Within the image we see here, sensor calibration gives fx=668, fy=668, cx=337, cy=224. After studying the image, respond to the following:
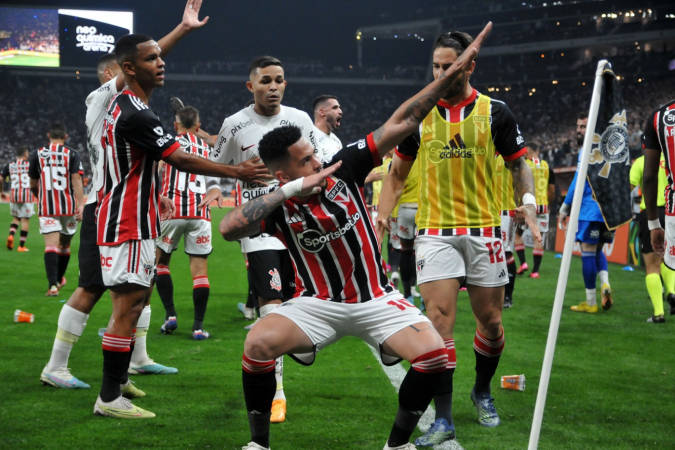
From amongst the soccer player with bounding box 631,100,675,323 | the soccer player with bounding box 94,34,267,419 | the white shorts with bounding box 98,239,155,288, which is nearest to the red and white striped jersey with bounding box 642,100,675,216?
the soccer player with bounding box 631,100,675,323

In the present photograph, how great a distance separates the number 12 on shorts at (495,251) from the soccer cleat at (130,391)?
2.56 metres

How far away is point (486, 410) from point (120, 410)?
2.29 m

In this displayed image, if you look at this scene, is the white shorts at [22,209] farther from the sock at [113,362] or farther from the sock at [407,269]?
the sock at [113,362]

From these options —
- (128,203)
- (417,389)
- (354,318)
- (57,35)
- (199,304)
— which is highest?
(57,35)

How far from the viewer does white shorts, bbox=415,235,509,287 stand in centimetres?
408

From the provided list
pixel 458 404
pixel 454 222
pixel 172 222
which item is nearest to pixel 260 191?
pixel 454 222

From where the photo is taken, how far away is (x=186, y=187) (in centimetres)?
712

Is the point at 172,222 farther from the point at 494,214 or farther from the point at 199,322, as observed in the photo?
the point at 494,214

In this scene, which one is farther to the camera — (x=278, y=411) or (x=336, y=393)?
(x=336, y=393)

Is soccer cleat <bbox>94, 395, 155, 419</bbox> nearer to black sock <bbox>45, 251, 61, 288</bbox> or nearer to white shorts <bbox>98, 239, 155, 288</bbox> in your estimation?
white shorts <bbox>98, 239, 155, 288</bbox>

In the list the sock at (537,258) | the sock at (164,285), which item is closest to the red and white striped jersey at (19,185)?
the sock at (164,285)

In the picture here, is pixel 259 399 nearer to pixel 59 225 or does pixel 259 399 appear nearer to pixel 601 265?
pixel 601 265

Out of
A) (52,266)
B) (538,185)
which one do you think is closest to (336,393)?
(52,266)

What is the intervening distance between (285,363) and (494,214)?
2.46 m
